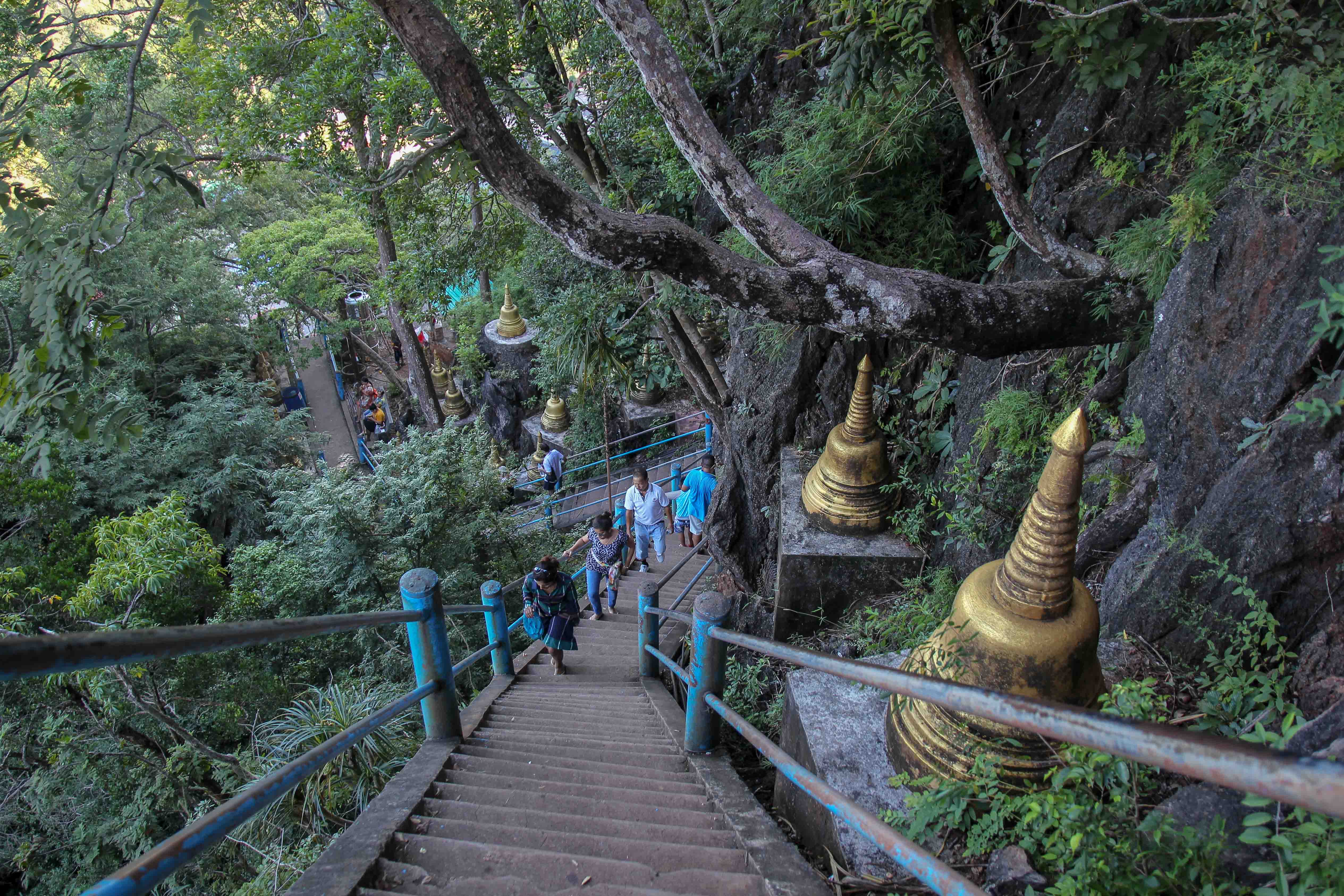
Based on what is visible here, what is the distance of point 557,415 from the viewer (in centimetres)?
1525

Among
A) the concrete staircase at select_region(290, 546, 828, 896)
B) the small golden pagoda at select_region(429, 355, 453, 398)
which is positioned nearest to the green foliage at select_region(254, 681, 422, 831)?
the concrete staircase at select_region(290, 546, 828, 896)

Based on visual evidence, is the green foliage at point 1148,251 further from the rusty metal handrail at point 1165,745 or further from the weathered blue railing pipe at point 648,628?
the weathered blue railing pipe at point 648,628

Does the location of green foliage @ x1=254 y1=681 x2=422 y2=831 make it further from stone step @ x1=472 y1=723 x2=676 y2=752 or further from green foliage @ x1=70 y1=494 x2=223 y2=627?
green foliage @ x1=70 y1=494 x2=223 y2=627

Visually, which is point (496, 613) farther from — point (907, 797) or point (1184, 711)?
point (1184, 711)

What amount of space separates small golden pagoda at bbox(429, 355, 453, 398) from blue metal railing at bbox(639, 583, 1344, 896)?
17.6m

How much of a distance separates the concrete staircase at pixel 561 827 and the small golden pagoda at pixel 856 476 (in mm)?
2759

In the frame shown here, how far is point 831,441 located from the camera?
6191 mm

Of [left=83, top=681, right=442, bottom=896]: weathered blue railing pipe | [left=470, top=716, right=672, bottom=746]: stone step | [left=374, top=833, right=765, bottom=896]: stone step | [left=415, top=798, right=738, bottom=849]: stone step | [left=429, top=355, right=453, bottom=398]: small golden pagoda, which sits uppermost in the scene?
[left=429, top=355, right=453, bottom=398]: small golden pagoda

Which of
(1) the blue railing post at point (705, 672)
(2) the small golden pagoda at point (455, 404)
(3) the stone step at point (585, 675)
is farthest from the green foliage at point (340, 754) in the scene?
(2) the small golden pagoda at point (455, 404)

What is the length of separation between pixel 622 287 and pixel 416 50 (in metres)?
5.62

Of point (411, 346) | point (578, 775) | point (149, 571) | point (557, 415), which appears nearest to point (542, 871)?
point (578, 775)

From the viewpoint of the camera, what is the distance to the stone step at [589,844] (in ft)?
7.69

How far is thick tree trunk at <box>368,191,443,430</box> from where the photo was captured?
13.8 m

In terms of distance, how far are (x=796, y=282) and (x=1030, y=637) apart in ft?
7.36
